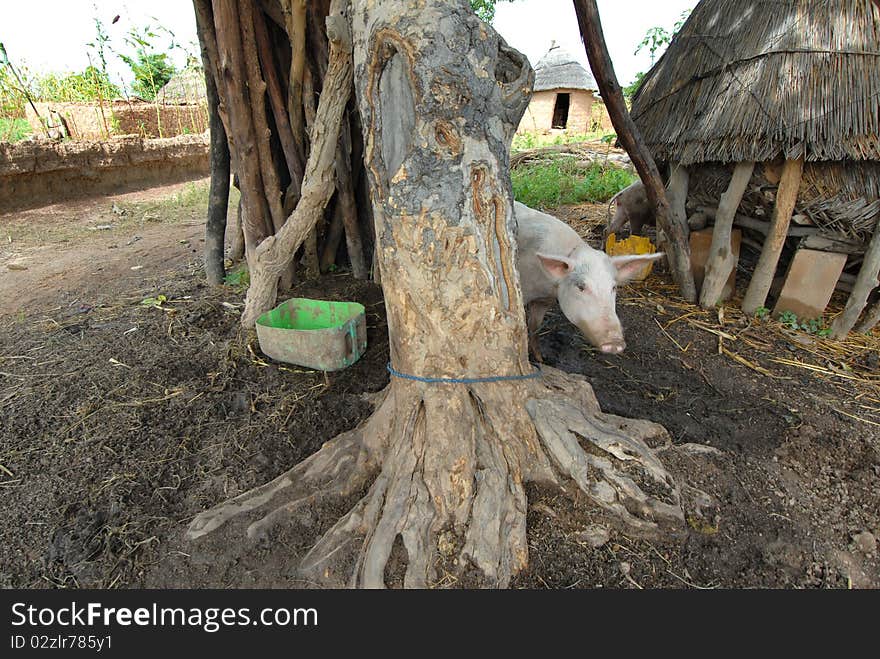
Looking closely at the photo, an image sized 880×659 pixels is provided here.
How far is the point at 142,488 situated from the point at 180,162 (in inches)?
371

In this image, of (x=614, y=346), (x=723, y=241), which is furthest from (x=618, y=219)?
(x=614, y=346)

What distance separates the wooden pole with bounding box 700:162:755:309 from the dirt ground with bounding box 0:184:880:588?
0.21 metres

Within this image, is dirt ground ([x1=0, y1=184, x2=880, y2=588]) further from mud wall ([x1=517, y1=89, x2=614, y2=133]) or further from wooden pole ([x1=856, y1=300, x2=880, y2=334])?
Result: mud wall ([x1=517, y1=89, x2=614, y2=133])

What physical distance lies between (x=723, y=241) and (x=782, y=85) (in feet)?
3.84

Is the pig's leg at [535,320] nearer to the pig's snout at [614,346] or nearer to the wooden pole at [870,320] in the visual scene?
the pig's snout at [614,346]

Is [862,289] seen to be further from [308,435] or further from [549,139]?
[549,139]

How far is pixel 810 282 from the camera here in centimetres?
381

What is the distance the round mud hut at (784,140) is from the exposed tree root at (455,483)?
2.67 metres

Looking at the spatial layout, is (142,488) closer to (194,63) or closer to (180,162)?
(180,162)

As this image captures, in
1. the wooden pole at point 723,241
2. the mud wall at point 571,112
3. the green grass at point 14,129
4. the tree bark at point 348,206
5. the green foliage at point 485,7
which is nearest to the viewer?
the wooden pole at point 723,241

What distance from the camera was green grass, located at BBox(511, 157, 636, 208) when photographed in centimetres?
761

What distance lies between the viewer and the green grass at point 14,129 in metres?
7.33

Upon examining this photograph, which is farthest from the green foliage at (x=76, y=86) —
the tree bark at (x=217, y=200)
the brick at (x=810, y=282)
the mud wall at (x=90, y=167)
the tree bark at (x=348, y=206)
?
the brick at (x=810, y=282)

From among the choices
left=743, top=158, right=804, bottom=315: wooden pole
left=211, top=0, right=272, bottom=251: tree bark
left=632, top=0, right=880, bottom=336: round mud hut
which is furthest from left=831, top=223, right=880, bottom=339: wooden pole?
left=211, top=0, right=272, bottom=251: tree bark
